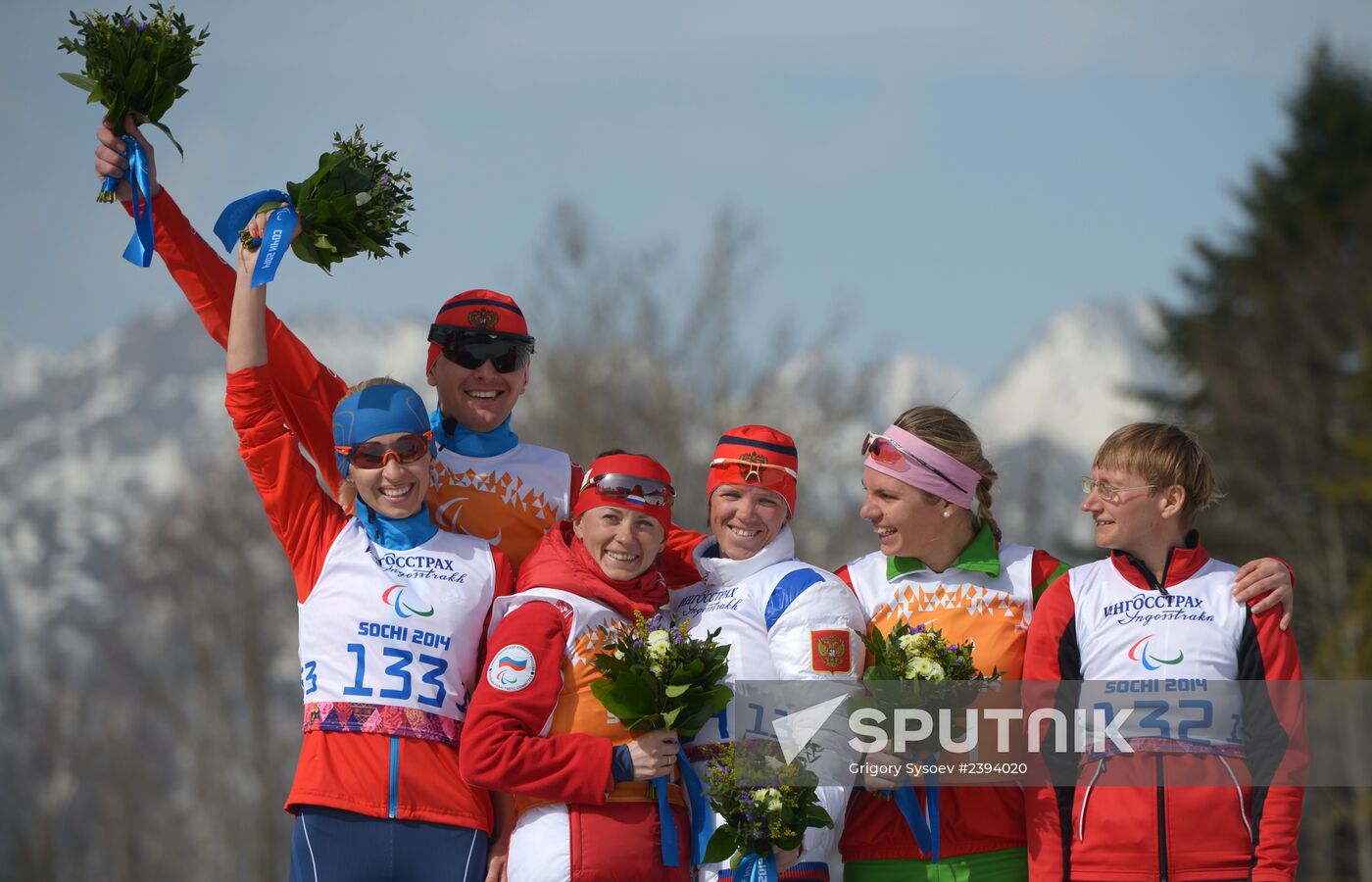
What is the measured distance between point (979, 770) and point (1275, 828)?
1076mm

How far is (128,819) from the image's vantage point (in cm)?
4200

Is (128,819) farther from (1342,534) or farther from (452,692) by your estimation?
(452,692)

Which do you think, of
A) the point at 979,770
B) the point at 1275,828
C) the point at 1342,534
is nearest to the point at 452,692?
the point at 979,770

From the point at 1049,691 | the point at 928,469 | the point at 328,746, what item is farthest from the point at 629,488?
the point at 1049,691

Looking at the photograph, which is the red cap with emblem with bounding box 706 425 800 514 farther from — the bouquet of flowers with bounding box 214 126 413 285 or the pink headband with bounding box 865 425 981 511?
the bouquet of flowers with bounding box 214 126 413 285

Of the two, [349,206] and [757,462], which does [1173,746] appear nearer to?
[757,462]

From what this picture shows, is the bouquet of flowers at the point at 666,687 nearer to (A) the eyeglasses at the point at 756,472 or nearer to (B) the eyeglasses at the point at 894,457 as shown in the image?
(A) the eyeglasses at the point at 756,472

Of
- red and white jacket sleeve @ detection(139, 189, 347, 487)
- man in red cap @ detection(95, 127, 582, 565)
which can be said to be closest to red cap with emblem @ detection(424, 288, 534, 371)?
man in red cap @ detection(95, 127, 582, 565)

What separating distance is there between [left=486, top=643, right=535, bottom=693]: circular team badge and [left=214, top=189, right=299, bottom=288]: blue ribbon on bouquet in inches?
70.4

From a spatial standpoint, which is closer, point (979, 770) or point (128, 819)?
point (979, 770)

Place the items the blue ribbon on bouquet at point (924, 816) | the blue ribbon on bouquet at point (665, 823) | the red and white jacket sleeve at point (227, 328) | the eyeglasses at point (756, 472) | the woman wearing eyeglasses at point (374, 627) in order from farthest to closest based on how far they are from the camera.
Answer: the red and white jacket sleeve at point (227, 328)
the eyeglasses at point (756, 472)
the blue ribbon on bouquet at point (924, 816)
the woman wearing eyeglasses at point (374, 627)
the blue ribbon on bouquet at point (665, 823)

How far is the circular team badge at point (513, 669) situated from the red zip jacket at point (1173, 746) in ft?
6.32

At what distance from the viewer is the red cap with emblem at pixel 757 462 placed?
622 cm

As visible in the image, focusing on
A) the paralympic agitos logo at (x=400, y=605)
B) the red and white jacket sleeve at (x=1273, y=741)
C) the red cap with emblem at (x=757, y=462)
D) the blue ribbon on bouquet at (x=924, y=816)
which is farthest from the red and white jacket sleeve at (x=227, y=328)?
the red and white jacket sleeve at (x=1273, y=741)
